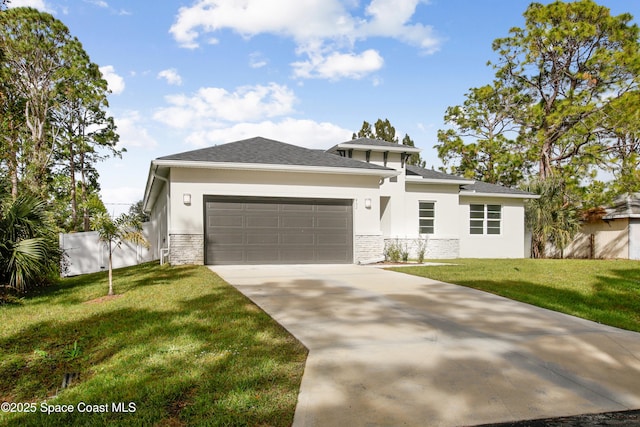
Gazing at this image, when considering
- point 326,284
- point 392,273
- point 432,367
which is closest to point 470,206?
point 392,273

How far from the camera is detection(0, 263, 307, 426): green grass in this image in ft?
10.8

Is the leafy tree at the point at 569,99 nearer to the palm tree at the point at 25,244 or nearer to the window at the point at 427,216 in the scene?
the window at the point at 427,216

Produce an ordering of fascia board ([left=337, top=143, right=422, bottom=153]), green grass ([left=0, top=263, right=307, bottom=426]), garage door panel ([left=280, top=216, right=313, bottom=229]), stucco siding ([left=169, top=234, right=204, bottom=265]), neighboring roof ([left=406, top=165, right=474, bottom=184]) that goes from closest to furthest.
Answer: green grass ([left=0, top=263, right=307, bottom=426]), stucco siding ([left=169, top=234, right=204, bottom=265]), garage door panel ([left=280, top=216, right=313, bottom=229]), fascia board ([left=337, top=143, right=422, bottom=153]), neighboring roof ([left=406, top=165, right=474, bottom=184])

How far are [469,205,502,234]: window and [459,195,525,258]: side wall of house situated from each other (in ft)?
0.59

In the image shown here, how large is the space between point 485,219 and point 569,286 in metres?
11.2

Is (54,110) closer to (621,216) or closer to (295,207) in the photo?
(295,207)

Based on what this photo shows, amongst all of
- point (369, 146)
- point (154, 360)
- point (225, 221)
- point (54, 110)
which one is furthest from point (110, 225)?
point (54, 110)

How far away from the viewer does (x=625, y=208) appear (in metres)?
21.8

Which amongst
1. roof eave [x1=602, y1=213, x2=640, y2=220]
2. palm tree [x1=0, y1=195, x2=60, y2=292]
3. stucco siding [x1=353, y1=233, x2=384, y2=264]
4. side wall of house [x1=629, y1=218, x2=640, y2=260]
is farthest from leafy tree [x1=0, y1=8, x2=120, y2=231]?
side wall of house [x1=629, y1=218, x2=640, y2=260]

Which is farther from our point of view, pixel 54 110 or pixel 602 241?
pixel 54 110

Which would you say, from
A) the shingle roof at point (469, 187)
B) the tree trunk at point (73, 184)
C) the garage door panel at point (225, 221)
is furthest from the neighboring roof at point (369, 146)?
the tree trunk at point (73, 184)

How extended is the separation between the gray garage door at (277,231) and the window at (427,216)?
17.9 feet

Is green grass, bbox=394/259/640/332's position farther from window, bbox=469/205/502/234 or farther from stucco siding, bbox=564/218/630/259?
stucco siding, bbox=564/218/630/259

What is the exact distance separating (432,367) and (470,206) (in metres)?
17.1
